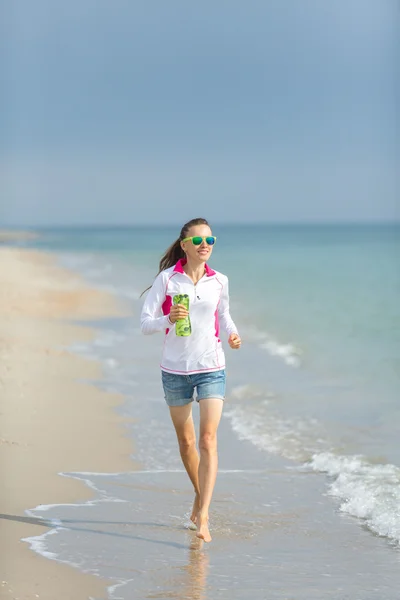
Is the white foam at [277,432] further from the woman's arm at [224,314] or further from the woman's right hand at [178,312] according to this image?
the woman's right hand at [178,312]

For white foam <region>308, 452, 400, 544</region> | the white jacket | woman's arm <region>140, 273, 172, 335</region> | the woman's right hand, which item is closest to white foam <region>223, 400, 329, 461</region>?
white foam <region>308, 452, 400, 544</region>

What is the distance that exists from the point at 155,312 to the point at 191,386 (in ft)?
1.28

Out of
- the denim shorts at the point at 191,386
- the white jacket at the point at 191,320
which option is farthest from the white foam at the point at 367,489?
the white jacket at the point at 191,320

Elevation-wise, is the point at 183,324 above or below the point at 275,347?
below

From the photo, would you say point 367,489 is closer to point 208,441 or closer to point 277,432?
point 208,441

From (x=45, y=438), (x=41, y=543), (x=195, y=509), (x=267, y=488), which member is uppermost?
(x=45, y=438)

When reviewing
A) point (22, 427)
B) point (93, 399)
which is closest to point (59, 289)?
point (93, 399)

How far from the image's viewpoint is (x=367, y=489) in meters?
5.90

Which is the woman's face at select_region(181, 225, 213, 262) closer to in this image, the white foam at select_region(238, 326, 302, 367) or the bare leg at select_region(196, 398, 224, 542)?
the bare leg at select_region(196, 398, 224, 542)

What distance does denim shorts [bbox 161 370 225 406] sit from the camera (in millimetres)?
4781

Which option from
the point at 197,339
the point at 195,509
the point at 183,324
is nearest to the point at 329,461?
the point at 195,509

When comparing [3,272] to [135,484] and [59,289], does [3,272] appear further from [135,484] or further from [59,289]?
[135,484]

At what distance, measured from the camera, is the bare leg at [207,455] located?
4738 mm

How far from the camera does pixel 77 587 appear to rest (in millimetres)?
4047
